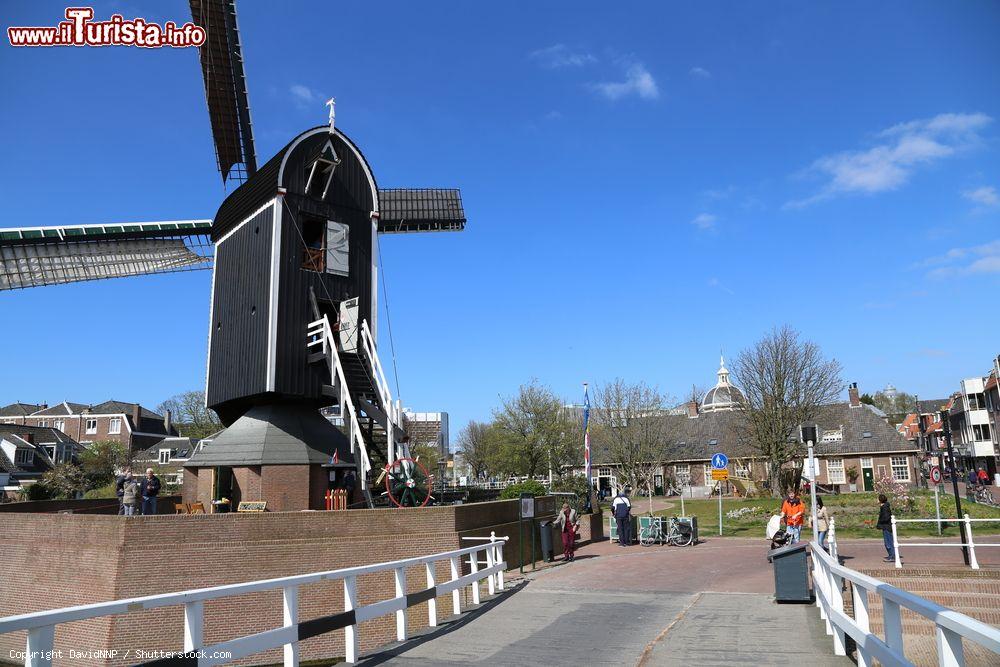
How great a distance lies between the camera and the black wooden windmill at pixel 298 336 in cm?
2066

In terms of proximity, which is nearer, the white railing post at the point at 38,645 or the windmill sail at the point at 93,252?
the white railing post at the point at 38,645

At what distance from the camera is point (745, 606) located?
1118 cm

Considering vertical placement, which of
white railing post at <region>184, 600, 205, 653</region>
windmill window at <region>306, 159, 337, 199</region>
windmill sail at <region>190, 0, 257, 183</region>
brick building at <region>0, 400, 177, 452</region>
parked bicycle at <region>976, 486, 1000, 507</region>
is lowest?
parked bicycle at <region>976, 486, 1000, 507</region>

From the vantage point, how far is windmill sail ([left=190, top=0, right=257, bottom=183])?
1107 inches

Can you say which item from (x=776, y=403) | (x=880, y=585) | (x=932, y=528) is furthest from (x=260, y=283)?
(x=776, y=403)

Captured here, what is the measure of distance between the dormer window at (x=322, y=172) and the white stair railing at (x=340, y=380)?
4.57 meters

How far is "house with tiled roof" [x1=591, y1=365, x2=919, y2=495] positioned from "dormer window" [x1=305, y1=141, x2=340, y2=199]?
3311cm

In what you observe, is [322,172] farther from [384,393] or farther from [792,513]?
[792,513]

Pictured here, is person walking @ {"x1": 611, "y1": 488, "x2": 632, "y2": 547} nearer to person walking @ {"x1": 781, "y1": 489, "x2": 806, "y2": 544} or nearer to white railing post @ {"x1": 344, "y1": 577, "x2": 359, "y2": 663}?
person walking @ {"x1": 781, "y1": 489, "x2": 806, "y2": 544}

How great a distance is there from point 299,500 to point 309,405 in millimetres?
3558

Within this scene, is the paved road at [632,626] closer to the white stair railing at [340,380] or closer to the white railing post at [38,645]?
the white railing post at [38,645]

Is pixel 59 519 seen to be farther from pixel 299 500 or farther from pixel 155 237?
pixel 155 237

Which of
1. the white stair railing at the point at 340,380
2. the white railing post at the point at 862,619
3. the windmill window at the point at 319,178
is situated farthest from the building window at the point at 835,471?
the white railing post at the point at 862,619

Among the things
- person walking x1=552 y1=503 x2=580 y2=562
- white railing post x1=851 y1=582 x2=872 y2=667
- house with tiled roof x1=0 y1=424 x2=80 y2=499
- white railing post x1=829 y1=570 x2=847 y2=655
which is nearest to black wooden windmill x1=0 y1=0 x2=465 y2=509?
person walking x1=552 y1=503 x2=580 y2=562
